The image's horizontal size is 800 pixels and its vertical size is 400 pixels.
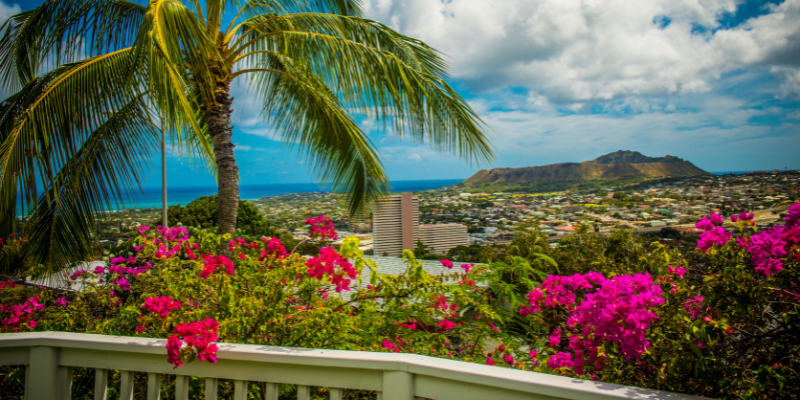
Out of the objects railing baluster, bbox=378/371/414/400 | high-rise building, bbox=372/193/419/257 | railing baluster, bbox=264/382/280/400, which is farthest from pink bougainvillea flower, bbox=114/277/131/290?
high-rise building, bbox=372/193/419/257

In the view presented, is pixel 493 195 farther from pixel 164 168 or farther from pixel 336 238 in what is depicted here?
pixel 164 168

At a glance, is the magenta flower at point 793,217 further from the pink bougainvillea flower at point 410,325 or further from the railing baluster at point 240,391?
the railing baluster at point 240,391

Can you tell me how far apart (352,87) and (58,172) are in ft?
8.63

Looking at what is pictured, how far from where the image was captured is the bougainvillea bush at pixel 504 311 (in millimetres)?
1073

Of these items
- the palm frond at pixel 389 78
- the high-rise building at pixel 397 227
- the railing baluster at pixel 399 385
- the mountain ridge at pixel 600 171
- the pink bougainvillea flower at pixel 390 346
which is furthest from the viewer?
the high-rise building at pixel 397 227

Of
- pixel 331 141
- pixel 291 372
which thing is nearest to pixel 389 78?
pixel 331 141

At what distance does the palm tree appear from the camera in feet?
8.71

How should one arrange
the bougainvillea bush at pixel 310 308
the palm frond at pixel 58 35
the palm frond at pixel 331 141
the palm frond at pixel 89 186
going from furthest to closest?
the palm frond at pixel 331 141
the palm frond at pixel 58 35
the palm frond at pixel 89 186
the bougainvillea bush at pixel 310 308

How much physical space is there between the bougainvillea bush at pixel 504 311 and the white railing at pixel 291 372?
15 cm

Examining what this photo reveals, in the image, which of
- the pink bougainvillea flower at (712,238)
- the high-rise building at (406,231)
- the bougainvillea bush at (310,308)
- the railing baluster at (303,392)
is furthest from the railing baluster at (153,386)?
the high-rise building at (406,231)

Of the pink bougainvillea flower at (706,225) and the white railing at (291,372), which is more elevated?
the pink bougainvillea flower at (706,225)

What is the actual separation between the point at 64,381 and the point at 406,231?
1009 cm

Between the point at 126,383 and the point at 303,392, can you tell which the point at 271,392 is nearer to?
the point at 303,392

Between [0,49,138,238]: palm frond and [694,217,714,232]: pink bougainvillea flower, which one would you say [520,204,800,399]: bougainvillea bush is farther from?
[0,49,138,238]: palm frond
